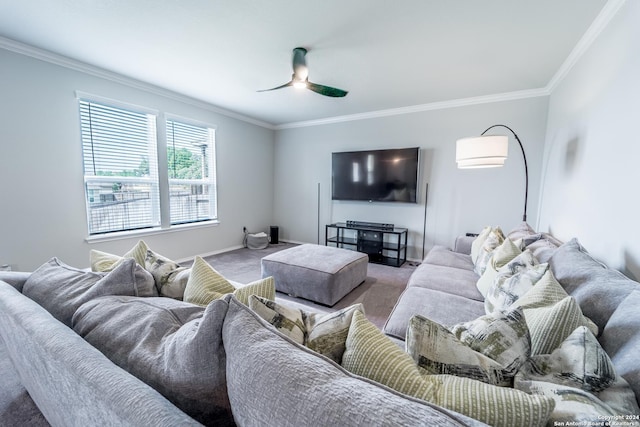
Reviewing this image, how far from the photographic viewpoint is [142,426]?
0.49 metres

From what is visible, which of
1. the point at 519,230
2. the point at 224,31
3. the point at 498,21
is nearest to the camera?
the point at 498,21

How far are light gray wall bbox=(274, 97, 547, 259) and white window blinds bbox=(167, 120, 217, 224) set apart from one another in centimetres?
158

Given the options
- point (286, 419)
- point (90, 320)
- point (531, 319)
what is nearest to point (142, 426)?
point (286, 419)

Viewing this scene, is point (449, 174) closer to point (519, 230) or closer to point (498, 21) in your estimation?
point (519, 230)

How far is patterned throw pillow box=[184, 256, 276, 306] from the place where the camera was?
979mm

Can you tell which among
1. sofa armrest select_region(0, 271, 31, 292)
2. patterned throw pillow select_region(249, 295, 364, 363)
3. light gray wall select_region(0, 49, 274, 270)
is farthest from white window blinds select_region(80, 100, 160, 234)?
patterned throw pillow select_region(249, 295, 364, 363)

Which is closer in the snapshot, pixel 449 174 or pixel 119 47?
pixel 119 47

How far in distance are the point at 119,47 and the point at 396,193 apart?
3.72 meters

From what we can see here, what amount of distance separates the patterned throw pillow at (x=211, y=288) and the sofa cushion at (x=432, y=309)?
2.59 ft

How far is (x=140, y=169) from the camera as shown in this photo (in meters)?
3.36

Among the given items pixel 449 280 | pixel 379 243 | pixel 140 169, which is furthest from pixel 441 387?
pixel 140 169

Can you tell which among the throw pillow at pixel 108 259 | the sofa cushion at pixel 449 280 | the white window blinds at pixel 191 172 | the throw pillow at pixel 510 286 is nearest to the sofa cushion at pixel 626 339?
the throw pillow at pixel 510 286

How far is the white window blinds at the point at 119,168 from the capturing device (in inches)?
115

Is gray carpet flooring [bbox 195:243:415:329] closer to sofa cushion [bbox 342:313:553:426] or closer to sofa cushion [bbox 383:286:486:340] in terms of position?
sofa cushion [bbox 383:286:486:340]
